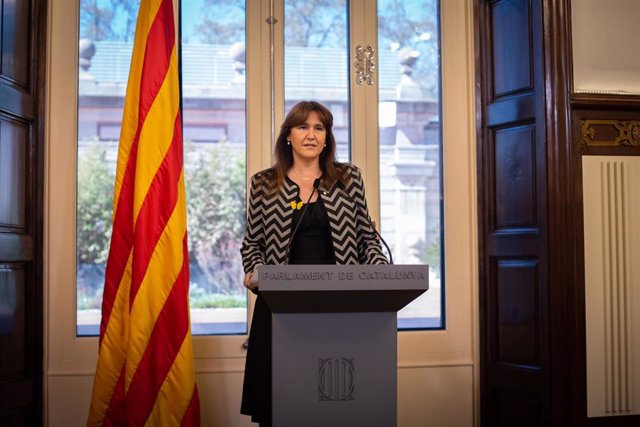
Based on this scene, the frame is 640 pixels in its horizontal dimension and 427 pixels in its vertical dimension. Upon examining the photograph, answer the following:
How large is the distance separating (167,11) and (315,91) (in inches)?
35.3

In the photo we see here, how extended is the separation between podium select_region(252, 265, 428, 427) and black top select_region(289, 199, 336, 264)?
0.55 m

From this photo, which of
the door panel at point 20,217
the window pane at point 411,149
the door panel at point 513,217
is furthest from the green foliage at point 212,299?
the door panel at point 513,217

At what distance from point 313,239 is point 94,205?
1.54 metres

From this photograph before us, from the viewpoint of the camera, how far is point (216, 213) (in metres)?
3.80

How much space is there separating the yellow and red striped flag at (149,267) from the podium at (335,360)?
4.07 ft

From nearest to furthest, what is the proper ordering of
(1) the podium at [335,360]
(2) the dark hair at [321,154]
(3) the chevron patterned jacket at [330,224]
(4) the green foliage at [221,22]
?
(1) the podium at [335,360]
(3) the chevron patterned jacket at [330,224]
(2) the dark hair at [321,154]
(4) the green foliage at [221,22]

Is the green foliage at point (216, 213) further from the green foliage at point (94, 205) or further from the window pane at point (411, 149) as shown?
the window pane at point (411, 149)

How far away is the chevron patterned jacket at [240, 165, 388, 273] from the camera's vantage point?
2646mm

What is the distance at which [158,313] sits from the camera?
323 centimetres

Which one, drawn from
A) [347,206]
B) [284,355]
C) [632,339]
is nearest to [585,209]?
[632,339]

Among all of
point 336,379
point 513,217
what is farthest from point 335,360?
point 513,217

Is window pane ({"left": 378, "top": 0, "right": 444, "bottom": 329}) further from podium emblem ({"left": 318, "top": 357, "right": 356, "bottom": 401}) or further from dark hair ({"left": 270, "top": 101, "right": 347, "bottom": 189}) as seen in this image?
podium emblem ({"left": 318, "top": 357, "right": 356, "bottom": 401})

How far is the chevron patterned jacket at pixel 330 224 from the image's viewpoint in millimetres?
2646

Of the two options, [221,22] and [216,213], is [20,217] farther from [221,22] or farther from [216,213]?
[221,22]
